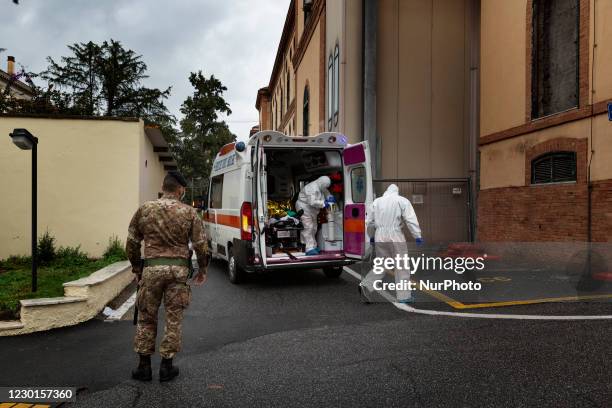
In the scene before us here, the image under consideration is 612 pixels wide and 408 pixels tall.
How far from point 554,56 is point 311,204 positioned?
6986mm

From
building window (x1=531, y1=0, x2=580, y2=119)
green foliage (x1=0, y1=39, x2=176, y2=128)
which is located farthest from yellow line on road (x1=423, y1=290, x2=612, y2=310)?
green foliage (x1=0, y1=39, x2=176, y2=128)

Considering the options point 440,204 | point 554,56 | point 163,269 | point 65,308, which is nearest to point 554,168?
point 554,56

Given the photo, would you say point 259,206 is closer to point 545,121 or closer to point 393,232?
point 393,232

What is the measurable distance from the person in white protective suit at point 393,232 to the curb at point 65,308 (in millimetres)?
3613

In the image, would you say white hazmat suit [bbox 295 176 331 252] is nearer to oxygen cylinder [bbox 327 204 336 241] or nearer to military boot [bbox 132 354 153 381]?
oxygen cylinder [bbox 327 204 336 241]

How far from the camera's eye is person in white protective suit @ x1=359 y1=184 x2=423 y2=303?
7.17 m

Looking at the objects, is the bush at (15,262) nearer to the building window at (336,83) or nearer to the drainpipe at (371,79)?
the drainpipe at (371,79)

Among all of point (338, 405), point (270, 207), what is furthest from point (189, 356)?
point (270, 207)

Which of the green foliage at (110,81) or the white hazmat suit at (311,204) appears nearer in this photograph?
the white hazmat suit at (311,204)

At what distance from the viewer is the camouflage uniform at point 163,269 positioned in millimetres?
4207

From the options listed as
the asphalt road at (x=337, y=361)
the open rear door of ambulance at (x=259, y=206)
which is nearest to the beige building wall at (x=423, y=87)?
the open rear door of ambulance at (x=259, y=206)

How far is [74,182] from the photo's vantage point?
35.8 feet

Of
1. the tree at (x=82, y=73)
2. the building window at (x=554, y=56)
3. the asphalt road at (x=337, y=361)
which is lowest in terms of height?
the asphalt road at (x=337, y=361)

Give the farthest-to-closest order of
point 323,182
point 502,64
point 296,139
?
point 502,64, point 323,182, point 296,139
